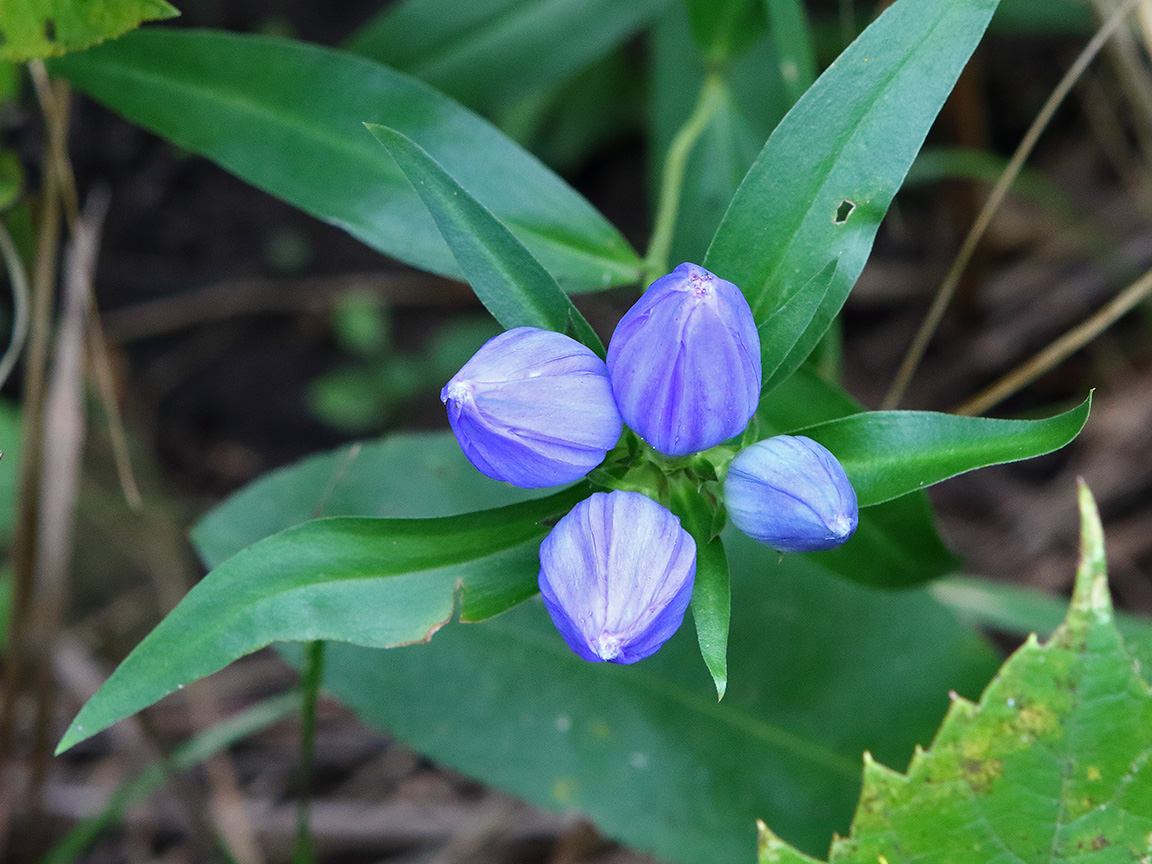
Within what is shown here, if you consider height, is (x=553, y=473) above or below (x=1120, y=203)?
above

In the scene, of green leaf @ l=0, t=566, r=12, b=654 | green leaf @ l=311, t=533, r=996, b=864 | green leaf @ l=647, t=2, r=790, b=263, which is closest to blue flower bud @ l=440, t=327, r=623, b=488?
green leaf @ l=647, t=2, r=790, b=263

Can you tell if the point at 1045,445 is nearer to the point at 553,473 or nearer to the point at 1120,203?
the point at 553,473

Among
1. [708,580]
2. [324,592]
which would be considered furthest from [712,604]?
[324,592]

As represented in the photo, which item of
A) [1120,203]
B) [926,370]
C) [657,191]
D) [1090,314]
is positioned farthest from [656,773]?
[1120,203]

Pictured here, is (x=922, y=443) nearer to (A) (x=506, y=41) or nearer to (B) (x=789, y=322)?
(B) (x=789, y=322)

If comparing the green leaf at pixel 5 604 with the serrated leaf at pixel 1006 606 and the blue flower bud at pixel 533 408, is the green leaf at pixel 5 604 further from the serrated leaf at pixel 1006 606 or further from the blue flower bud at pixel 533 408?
the serrated leaf at pixel 1006 606

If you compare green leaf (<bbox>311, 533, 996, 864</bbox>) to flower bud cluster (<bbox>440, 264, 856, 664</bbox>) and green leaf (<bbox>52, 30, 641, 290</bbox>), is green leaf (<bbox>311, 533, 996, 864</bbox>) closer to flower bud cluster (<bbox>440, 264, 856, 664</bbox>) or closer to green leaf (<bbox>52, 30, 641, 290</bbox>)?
green leaf (<bbox>52, 30, 641, 290</bbox>)
